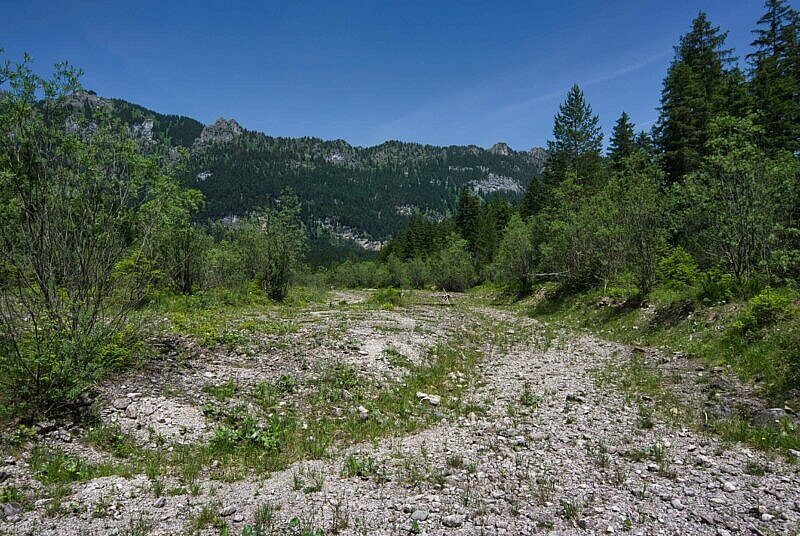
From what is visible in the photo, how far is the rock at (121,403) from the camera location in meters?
8.30

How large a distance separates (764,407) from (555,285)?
2601cm

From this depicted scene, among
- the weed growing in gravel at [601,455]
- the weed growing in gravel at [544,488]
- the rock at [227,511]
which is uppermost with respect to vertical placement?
the rock at [227,511]

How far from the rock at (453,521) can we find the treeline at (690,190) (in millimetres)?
13594

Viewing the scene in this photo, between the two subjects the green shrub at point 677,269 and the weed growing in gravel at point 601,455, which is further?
the green shrub at point 677,269

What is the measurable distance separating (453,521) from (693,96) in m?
41.2

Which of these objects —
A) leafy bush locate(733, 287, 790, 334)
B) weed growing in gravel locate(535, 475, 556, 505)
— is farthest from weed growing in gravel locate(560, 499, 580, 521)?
leafy bush locate(733, 287, 790, 334)

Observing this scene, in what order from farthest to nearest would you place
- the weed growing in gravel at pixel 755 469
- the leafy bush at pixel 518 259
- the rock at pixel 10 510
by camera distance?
the leafy bush at pixel 518 259 < the weed growing in gravel at pixel 755 469 < the rock at pixel 10 510

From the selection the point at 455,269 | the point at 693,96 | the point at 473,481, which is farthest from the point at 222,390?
the point at 455,269

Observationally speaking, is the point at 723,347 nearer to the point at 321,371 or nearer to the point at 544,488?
the point at 544,488

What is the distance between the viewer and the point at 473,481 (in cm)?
617

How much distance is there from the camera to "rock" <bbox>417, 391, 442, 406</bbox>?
10.3 meters

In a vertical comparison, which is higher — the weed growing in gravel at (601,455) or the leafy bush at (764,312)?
the leafy bush at (764,312)

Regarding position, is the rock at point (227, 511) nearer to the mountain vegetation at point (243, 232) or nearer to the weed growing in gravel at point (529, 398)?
the mountain vegetation at point (243, 232)

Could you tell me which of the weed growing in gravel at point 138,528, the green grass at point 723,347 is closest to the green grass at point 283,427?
the weed growing in gravel at point 138,528
